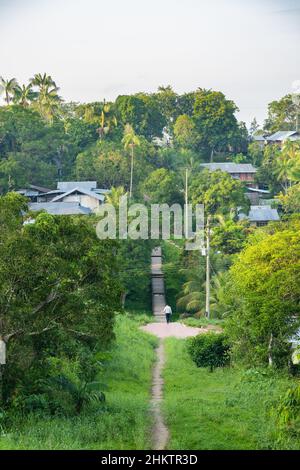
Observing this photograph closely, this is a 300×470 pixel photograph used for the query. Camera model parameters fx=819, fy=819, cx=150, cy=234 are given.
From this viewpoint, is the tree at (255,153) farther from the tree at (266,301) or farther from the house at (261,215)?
the tree at (266,301)

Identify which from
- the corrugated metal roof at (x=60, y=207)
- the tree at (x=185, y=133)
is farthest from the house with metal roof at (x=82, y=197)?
the tree at (x=185, y=133)

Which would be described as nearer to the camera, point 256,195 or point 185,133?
point 256,195

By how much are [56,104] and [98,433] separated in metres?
54.0

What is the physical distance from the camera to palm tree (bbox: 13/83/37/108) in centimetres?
6394

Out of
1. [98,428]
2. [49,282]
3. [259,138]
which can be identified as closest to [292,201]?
[259,138]

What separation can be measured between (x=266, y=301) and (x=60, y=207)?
29045 mm

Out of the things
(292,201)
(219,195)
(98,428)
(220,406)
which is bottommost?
(220,406)

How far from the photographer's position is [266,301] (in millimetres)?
19422

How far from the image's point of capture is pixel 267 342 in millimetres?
20422

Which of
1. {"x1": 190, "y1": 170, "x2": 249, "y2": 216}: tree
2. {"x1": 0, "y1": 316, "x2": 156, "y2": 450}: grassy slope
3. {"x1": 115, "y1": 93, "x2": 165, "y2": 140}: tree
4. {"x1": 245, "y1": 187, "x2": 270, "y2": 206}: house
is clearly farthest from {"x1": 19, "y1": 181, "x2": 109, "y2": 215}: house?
{"x1": 0, "y1": 316, "x2": 156, "y2": 450}: grassy slope

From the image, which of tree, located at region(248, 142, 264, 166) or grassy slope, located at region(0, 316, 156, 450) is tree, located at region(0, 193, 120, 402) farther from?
tree, located at region(248, 142, 264, 166)

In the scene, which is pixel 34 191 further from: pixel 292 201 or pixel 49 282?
pixel 49 282

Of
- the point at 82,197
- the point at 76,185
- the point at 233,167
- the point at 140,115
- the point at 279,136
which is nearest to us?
the point at 82,197

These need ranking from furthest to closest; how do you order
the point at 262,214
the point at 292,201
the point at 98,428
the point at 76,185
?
the point at 76,185 → the point at 262,214 → the point at 292,201 → the point at 98,428
